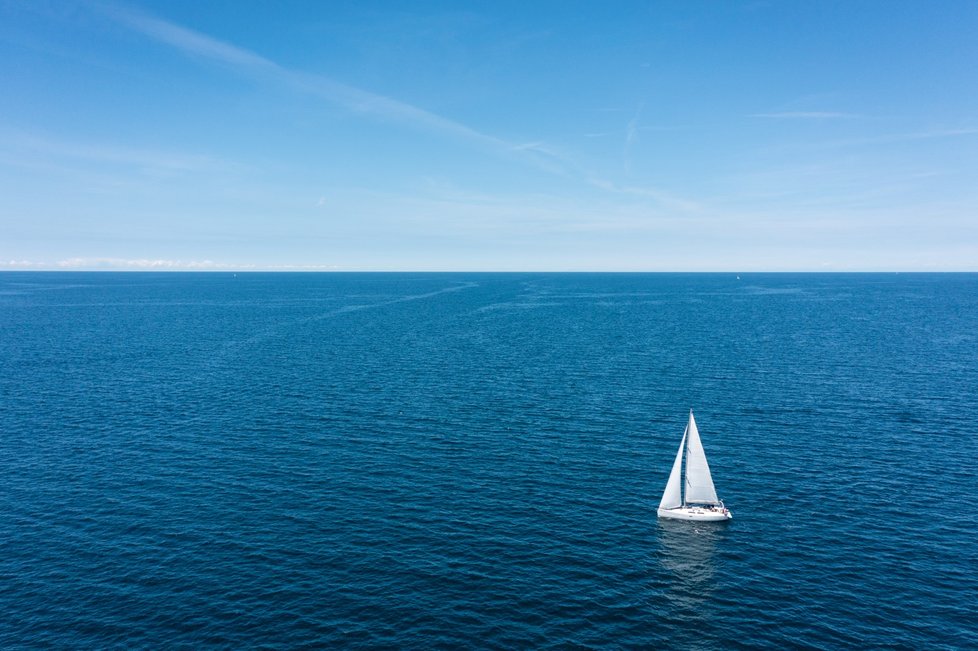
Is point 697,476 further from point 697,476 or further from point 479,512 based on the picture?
point 479,512

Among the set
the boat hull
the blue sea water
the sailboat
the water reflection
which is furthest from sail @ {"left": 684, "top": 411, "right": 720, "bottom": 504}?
the blue sea water

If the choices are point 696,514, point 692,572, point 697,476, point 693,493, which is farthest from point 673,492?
point 692,572

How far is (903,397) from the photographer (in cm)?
10025

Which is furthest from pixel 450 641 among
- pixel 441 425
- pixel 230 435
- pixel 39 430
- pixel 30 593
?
pixel 39 430

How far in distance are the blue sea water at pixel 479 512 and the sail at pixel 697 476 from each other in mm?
3680

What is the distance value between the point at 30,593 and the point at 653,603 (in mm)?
53843

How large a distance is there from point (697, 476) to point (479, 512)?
24972mm

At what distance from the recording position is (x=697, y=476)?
60406mm

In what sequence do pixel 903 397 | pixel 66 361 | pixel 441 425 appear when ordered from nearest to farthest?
pixel 441 425, pixel 903 397, pixel 66 361

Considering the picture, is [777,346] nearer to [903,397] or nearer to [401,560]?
[903,397]

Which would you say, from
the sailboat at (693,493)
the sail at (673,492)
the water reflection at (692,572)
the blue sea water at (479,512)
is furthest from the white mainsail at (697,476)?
the blue sea water at (479,512)

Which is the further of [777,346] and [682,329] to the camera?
[682,329]

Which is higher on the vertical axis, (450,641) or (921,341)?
(921,341)

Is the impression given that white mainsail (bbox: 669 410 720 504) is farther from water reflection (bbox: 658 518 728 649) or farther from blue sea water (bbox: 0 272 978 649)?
blue sea water (bbox: 0 272 978 649)
